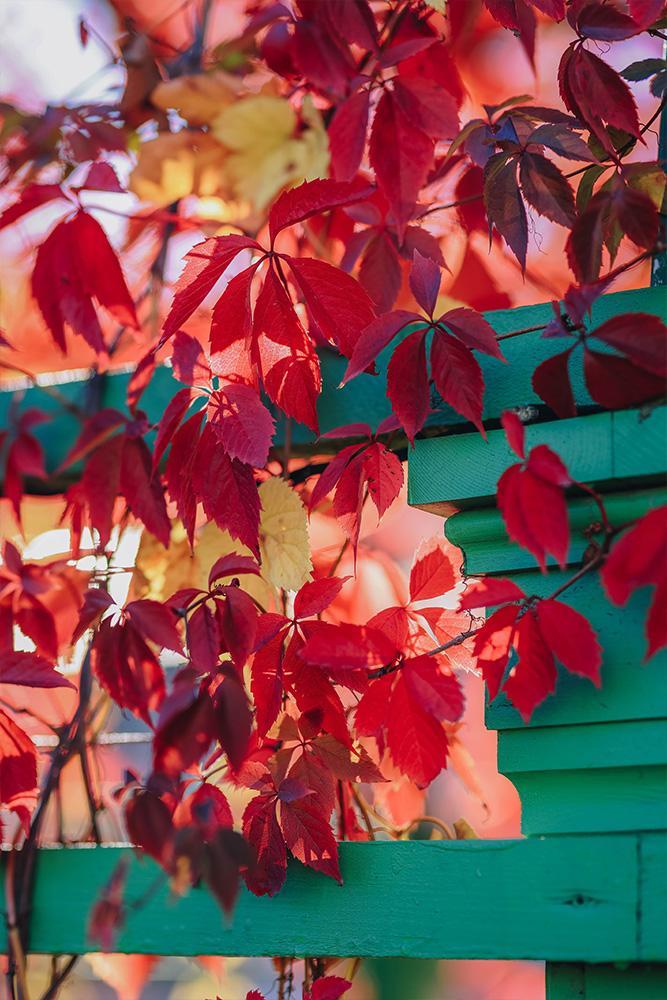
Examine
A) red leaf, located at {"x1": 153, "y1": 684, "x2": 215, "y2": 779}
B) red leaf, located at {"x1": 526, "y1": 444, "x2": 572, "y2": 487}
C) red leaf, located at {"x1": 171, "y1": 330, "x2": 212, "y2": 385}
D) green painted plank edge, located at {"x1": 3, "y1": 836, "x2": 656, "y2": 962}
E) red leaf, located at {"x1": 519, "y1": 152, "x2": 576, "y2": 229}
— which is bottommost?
green painted plank edge, located at {"x1": 3, "y1": 836, "x2": 656, "y2": 962}

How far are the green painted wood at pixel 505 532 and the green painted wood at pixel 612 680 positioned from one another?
1.7 inches

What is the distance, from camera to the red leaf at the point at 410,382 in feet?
2.56

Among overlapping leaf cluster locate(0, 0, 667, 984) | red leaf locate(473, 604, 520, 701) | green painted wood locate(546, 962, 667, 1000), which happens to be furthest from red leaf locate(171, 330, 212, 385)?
green painted wood locate(546, 962, 667, 1000)

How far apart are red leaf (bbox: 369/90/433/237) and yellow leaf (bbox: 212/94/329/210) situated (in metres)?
0.36

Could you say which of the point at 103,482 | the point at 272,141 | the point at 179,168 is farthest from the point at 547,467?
the point at 179,168

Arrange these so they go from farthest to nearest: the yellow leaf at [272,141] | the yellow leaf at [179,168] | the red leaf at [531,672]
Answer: the yellow leaf at [179,168] < the yellow leaf at [272,141] < the red leaf at [531,672]

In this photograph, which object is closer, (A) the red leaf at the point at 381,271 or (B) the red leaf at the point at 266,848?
(B) the red leaf at the point at 266,848

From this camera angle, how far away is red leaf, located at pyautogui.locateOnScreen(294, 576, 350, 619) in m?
0.86

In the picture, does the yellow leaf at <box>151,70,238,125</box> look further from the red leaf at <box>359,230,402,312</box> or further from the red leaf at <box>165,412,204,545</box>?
the red leaf at <box>165,412,204,545</box>

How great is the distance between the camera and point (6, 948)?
958 millimetres

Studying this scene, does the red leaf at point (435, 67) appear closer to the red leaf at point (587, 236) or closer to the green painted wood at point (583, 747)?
the red leaf at point (587, 236)

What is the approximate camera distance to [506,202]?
82cm

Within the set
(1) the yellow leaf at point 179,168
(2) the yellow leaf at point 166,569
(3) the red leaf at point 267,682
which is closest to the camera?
(3) the red leaf at point 267,682

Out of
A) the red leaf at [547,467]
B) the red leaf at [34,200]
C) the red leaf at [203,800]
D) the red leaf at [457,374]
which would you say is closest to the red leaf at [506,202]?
the red leaf at [457,374]
